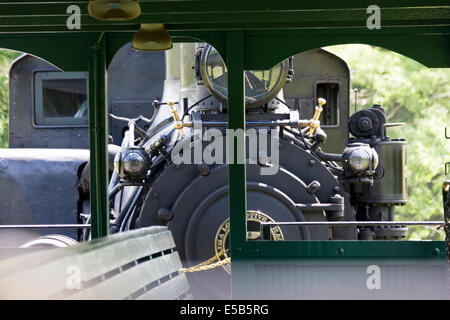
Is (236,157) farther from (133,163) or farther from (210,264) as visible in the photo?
(133,163)

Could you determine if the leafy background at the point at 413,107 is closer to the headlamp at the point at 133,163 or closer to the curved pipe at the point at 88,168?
the curved pipe at the point at 88,168

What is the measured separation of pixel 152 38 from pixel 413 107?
57.1 feet

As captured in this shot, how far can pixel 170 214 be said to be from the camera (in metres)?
8.48

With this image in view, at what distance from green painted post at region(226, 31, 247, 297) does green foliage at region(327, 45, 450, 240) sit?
1514 centimetres

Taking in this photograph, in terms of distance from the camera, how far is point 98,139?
6.38 m

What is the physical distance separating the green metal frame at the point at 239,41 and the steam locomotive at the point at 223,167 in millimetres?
984

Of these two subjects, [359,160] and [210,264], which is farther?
[359,160]

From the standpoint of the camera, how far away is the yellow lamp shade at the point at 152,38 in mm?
5883

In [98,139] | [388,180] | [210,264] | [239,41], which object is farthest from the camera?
[388,180]
